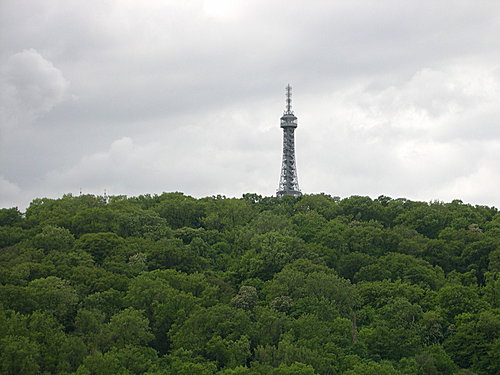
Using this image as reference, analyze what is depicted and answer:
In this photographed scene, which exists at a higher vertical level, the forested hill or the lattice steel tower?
the lattice steel tower

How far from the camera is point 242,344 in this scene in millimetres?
57219

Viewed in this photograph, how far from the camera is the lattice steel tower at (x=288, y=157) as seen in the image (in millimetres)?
132000

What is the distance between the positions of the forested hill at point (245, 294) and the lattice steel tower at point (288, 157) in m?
41.6

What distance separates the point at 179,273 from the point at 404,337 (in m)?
20.4

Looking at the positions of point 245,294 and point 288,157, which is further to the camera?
point 288,157

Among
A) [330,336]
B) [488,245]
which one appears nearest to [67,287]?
[330,336]

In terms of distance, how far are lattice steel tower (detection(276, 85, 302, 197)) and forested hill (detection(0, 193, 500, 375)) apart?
4161cm

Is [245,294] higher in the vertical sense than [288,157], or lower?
lower

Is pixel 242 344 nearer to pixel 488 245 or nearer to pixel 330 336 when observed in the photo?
pixel 330 336

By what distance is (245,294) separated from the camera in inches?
2608

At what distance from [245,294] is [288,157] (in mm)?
70576

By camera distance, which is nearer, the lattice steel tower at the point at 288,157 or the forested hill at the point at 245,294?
the forested hill at the point at 245,294

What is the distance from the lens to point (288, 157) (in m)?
135

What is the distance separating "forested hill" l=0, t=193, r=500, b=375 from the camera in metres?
54.9
